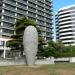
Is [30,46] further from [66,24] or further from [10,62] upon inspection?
[66,24]

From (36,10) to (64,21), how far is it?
3542 centimetres

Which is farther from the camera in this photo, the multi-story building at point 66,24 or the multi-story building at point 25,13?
the multi-story building at point 66,24

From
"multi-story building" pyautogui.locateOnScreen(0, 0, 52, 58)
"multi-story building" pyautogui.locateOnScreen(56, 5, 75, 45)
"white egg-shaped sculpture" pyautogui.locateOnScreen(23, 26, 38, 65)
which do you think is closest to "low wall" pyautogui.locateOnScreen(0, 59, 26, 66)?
"white egg-shaped sculpture" pyautogui.locateOnScreen(23, 26, 38, 65)

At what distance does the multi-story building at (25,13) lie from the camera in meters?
105

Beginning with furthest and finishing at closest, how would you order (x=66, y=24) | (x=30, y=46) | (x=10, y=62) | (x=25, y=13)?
(x=66, y=24), (x=25, y=13), (x=10, y=62), (x=30, y=46)

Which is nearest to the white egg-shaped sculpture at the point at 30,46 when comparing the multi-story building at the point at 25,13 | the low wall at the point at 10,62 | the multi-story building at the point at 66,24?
the low wall at the point at 10,62

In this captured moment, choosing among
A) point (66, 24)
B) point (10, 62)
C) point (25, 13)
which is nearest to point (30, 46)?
point (10, 62)

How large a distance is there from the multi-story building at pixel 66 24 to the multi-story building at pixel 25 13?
17.3 metres

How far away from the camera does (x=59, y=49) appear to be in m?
79.4

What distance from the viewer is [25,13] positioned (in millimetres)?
117688

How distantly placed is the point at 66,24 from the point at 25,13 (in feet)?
142

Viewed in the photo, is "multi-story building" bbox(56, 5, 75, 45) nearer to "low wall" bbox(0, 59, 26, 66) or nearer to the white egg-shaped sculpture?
"low wall" bbox(0, 59, 26, 66)

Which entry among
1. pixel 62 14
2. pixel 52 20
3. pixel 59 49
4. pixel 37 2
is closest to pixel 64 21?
pixel 62 14

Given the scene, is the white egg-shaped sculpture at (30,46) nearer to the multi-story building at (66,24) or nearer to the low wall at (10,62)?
the low wall at (10,62)
